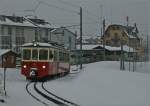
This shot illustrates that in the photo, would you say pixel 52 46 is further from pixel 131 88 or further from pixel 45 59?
pixel 131 88

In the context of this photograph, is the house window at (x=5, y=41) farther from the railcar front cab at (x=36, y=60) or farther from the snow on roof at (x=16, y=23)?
the railcar front cab at (x=36, y=60)

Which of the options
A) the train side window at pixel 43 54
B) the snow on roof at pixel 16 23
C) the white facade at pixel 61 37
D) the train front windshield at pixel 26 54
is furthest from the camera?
the snow on roof at pixel 16 23

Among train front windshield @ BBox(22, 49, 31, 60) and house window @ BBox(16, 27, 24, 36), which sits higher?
house window @ BBox(16, 27, 24, 36)

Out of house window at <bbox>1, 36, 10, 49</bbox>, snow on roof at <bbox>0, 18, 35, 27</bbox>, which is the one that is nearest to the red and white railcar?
house window at <bbox>1, 36, 10, 49</bbox>

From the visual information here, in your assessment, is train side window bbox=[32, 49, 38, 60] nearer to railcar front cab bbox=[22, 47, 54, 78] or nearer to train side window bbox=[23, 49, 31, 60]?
railcar front cab bbox=[22, 47, 54, 78]

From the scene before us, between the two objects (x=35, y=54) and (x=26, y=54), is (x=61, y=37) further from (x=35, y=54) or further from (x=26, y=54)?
(x=35, y=54)

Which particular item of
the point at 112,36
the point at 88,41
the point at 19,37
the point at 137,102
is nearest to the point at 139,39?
the point at 112,36

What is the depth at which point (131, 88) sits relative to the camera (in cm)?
1817

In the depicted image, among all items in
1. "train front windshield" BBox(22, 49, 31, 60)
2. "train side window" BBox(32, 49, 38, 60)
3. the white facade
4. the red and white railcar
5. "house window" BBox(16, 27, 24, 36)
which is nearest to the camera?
the red and white railcar

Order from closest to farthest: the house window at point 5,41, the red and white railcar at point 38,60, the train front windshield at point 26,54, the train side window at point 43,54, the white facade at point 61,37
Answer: the red and white railcar at point 38,60
the train side window at point 43,54
the train front windshield at point 26,54
the white facade at point 61,37
the house window at point 5,41

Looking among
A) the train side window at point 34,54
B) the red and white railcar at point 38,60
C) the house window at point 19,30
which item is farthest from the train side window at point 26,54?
the house window at point 19,30

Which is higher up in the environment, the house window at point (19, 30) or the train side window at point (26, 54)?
the house window at point (19, 30)

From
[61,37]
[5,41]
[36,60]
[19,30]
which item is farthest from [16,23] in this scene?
[36,60]

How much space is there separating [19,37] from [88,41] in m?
37.6
